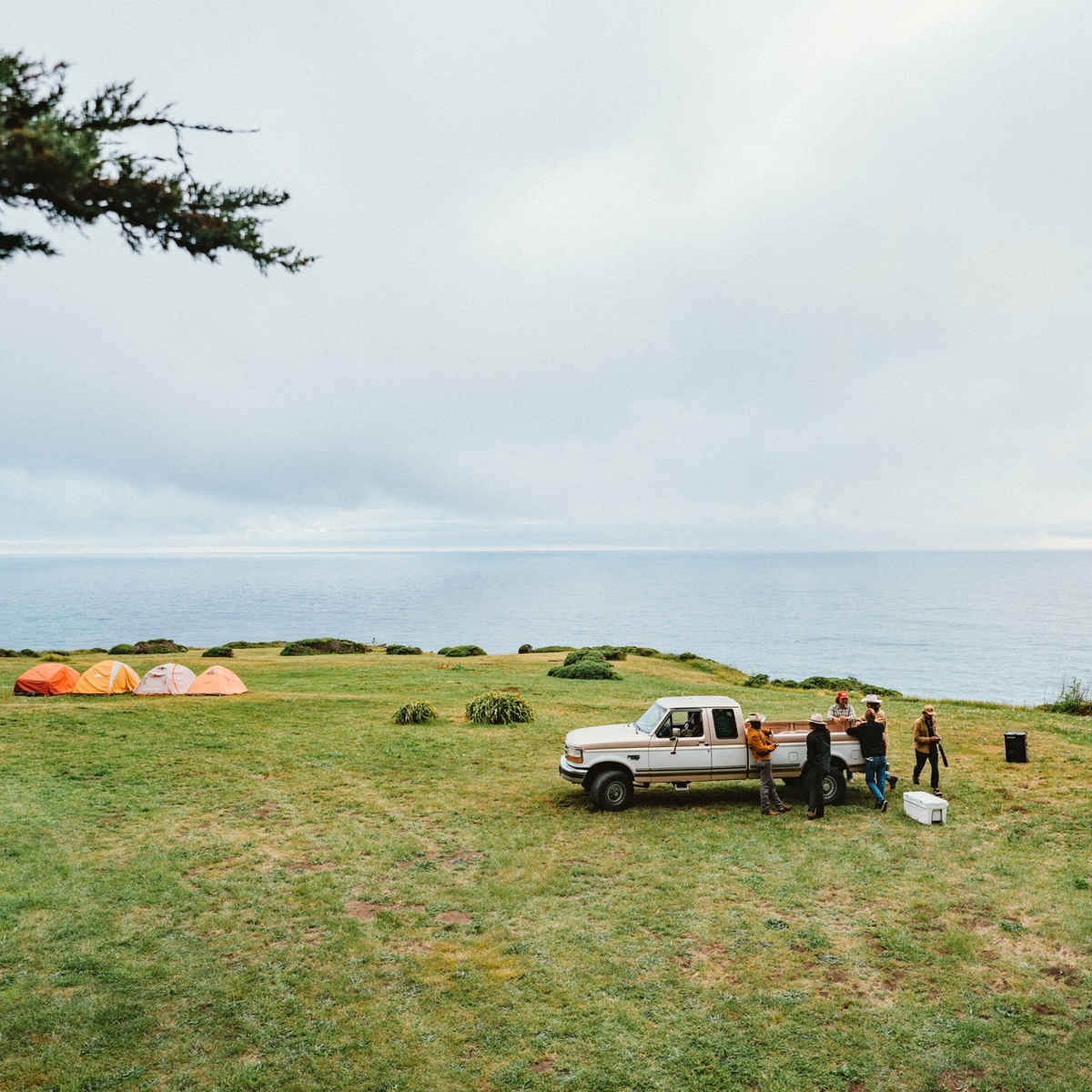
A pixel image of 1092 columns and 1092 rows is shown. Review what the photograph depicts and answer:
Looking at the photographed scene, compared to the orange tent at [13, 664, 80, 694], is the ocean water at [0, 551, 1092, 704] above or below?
below

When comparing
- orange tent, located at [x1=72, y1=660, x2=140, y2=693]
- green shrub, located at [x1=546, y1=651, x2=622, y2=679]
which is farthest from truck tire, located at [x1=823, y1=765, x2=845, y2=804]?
orange tent, located at [x1=72, y1=660, x2=140, y2=693]

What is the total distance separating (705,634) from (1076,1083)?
11795cm

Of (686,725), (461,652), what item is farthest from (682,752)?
(461,652)

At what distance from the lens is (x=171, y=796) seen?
54.1ft

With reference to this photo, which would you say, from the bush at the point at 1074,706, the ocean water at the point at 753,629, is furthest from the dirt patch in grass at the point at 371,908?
the ocean water at the point at 753,629

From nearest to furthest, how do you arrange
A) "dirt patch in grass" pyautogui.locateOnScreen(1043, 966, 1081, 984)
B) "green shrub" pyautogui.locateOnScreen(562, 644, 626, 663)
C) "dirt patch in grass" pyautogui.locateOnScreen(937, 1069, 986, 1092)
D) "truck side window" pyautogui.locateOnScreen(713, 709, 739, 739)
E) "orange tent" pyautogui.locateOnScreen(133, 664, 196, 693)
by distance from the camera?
"dirt patch in grass" pyautogui.locateOnScreen(937, 1069, 986, 1092), "dirt patch in grass" pyautogui.locateOnScreen(1043, 966, 1081, 984), "truck side window" pyautogui.locateOnScreen(713, 709, 739, 739), "orange tent" pyautogui.locateOnScreen(133, 664, 196, 693), "green shrub" pyautogui.locateOnScreen(562, 644, 626, 663)

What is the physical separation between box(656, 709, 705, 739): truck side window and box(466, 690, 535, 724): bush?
37.1 feet

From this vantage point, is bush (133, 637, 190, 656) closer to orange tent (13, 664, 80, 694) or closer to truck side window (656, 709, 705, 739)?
orange tent (13, 664, 80, 694)

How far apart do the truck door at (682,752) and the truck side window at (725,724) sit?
32 centimetres

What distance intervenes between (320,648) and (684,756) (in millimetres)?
45122

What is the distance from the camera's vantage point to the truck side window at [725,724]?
51.6 ft

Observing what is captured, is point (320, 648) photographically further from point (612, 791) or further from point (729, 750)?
point (729, 750)

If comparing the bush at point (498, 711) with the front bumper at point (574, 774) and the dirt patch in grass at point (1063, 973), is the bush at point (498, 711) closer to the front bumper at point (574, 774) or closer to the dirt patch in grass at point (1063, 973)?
the front bumper at point (574, 774)

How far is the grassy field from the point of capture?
7.34m
